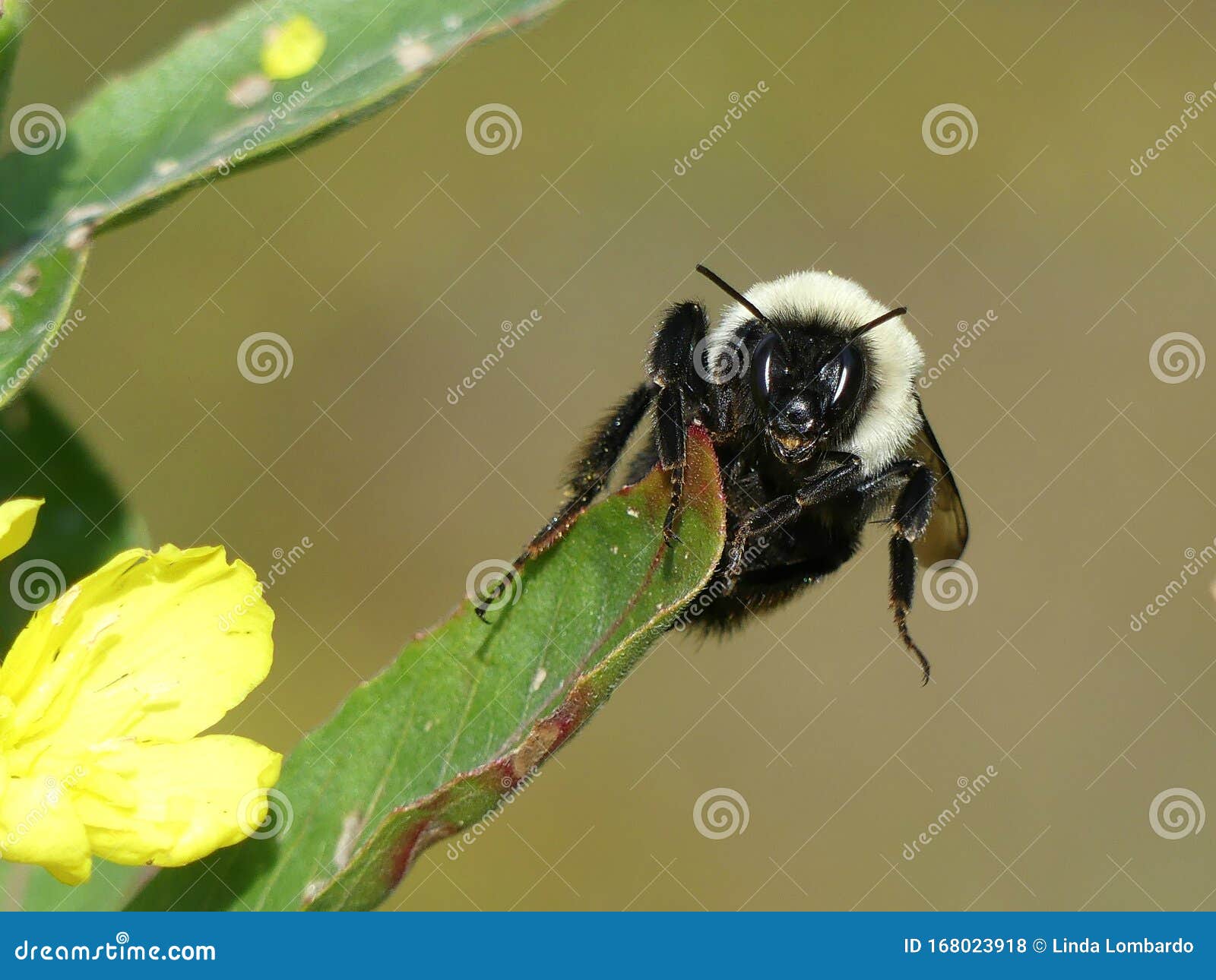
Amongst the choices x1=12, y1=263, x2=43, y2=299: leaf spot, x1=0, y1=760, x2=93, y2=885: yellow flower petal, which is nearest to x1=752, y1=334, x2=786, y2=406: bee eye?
x1=12, y1=263, x2=43, y2=299: leaf spot

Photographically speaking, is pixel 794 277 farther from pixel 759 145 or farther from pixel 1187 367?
pixel 1187 367

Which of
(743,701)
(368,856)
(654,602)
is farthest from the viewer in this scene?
(743,701)

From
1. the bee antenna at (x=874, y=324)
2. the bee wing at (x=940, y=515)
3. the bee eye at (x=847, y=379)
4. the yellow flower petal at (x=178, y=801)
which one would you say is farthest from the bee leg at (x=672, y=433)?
→ the yellow flower petal at (x=178, y=801)

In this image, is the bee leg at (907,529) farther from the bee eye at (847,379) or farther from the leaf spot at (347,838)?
the leaf spot at (347,838)

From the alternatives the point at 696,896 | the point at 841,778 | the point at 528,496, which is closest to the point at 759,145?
the point at 528,496

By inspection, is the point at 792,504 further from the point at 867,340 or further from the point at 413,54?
the point at 413,54

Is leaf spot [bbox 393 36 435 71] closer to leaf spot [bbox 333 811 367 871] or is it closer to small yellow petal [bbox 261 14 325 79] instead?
small yellow petal [bbox 261 14 325 79]

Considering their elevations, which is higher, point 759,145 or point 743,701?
point 759,145
